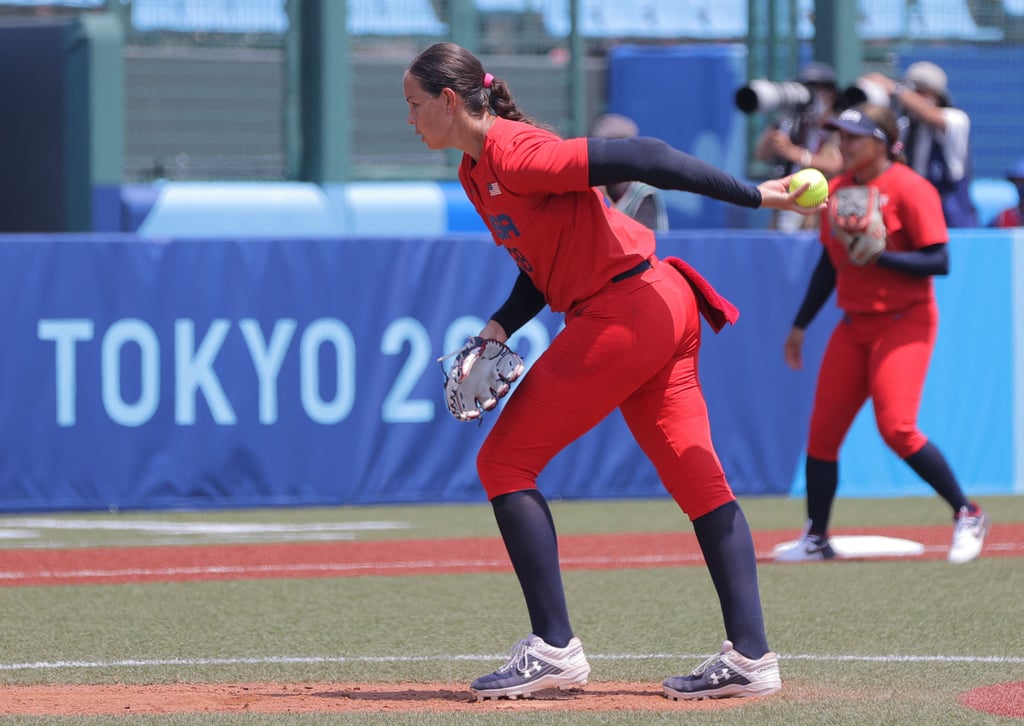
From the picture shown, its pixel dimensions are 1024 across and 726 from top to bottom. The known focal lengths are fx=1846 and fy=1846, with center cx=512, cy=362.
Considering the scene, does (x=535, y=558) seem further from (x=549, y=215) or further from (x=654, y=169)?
(x=654, y=169)

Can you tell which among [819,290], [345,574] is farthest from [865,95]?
[345,574]

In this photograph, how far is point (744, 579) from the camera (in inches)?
204

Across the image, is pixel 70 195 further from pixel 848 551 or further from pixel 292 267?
pixel 848 551

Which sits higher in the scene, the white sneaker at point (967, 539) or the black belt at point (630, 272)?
the black belt at point (630, 272)

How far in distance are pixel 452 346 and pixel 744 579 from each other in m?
5.88

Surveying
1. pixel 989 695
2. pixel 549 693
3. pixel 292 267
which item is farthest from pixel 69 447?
pixel 989 695

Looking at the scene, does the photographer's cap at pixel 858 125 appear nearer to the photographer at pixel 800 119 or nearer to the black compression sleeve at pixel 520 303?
the black compression sleeve at pixel 520 303

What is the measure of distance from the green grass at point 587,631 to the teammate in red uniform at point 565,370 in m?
0.25

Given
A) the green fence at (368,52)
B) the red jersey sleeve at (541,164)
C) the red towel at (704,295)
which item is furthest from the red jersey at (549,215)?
the green fence at (368,52)

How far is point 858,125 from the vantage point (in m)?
8.08

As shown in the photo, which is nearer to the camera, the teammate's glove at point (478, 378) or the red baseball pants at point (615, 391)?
the red baseball pants at point (615, 391)

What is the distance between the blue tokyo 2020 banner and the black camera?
1013 millimetres

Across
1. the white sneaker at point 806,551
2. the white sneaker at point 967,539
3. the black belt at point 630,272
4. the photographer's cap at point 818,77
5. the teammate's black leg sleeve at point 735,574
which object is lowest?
the white sneaker at point 806,551

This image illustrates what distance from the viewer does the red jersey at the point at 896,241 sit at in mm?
8070
